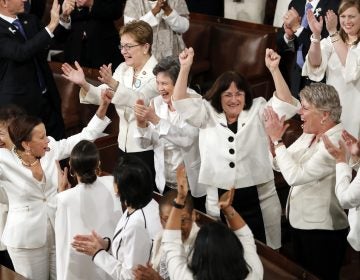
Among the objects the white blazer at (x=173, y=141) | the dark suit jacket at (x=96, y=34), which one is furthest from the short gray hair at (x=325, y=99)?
the dark suit jacket at (x=96, y=34)

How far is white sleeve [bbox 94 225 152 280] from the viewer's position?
295 centimetres

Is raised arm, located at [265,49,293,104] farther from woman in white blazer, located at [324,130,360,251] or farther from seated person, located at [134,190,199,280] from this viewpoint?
seated person, located at [134,190,199,280]

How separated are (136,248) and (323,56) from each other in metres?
2.08

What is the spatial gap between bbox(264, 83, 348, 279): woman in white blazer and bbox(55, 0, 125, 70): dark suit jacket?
258 centimetres

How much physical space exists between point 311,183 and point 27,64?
206 centimetres

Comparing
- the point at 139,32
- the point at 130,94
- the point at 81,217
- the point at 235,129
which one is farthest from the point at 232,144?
the point at 139,32

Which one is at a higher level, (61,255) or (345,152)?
(345,152)

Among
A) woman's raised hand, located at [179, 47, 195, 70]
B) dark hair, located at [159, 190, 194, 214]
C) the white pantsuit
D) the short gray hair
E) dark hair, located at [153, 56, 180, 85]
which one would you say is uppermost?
woman's raised hand, located at [179, 47, 195, 70]

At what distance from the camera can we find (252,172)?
12.0 ft

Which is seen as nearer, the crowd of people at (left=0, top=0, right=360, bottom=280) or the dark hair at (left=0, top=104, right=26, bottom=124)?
the crowd of people at (left=0, top=0, right=360, bottom=280)

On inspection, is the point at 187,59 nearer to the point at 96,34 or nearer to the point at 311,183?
the point at 311,183

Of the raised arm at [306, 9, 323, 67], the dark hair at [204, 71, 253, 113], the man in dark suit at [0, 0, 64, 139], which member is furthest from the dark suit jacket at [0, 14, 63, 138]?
the raised arm at [306, 9, 323, 67]

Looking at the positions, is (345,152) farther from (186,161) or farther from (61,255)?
(61,255)

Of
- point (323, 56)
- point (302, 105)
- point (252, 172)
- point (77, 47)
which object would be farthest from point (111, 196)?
point (77, 47)
